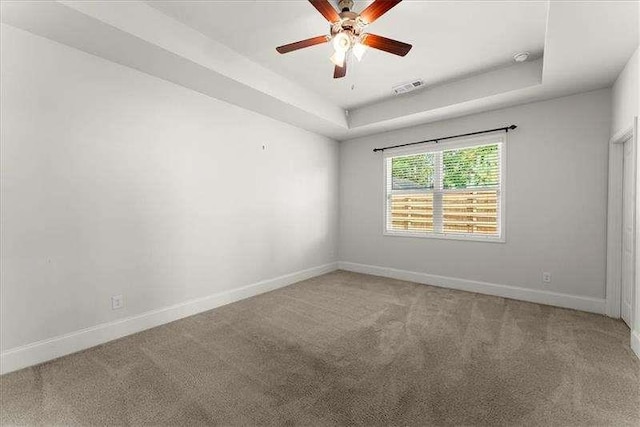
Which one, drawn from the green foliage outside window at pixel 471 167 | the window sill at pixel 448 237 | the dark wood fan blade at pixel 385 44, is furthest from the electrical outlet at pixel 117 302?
the green foliage outside window at pixel 471 167

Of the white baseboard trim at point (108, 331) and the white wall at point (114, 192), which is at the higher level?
the white wall at point (114, 192)

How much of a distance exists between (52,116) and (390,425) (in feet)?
10.9

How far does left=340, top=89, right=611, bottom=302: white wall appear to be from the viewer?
3.26 metres

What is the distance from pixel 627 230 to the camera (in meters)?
2.85

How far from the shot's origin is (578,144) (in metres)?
3.35

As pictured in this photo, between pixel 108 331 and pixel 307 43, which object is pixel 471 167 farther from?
pixel 108 331

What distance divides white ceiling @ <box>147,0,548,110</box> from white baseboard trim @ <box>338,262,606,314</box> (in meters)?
2.78

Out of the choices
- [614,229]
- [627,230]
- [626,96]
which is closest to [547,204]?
[614,229]

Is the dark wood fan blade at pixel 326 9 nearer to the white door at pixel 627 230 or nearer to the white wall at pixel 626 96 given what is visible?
the white wall at pixel 626 96

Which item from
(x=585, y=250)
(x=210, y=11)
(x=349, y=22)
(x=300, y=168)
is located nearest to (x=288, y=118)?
(x=300, y=168)

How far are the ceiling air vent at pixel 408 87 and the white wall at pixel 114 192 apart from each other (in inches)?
72.1

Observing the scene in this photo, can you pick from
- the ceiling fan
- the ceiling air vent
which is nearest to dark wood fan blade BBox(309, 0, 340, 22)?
the ceiling fan

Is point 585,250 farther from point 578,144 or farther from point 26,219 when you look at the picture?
point 26,219

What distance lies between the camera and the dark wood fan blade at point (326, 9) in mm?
1922
